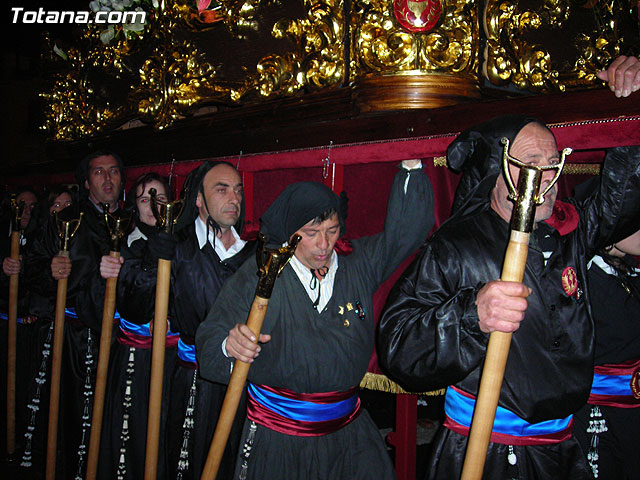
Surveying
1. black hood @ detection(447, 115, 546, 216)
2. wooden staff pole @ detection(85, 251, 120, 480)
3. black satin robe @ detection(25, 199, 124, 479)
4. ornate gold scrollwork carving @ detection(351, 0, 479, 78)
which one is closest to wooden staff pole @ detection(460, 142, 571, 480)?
black hood @ detection(447, 115, 546, 216)

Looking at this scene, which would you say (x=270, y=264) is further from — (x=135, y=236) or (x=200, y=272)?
(x=135, y=236)

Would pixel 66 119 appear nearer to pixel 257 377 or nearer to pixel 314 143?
pixel 314 143

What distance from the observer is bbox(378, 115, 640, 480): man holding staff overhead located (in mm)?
1819

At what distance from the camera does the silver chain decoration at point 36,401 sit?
171 inches

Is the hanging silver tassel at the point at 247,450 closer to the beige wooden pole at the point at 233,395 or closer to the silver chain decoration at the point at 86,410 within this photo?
the beige wooden pole at the point at 233,395

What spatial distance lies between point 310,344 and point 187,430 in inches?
46.7

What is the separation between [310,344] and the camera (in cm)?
239

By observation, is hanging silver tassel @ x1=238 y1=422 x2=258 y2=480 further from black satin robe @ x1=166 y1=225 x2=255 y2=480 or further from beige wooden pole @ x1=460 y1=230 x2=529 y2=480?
beige wooden pole @ x1=460 y1=230 x2=529 y2=480

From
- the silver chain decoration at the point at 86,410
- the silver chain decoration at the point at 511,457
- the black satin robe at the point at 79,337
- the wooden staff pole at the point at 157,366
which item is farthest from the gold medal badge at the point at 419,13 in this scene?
the silver chain decoration at the point at 86,410

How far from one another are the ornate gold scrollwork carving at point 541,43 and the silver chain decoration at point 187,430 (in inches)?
90.5

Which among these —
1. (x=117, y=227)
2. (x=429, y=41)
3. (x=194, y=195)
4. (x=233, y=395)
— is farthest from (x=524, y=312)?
(x=117, y=227)

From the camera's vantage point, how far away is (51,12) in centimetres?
737

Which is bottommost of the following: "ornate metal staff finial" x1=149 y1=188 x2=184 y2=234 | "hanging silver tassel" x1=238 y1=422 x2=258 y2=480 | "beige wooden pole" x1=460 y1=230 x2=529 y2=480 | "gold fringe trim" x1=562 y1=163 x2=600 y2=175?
"hanging silver tassel" x1=238 y1=422 x2=258 y2=480

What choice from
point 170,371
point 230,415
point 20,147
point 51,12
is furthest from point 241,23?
point 20,147
